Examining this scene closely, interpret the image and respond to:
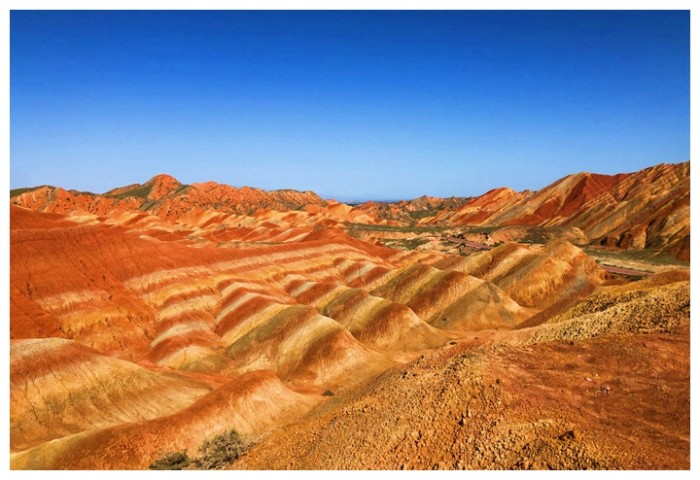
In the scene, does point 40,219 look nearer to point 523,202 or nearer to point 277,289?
point 277,289

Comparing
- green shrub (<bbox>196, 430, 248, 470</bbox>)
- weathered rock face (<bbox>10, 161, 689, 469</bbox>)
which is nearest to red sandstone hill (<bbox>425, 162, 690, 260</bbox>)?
weathered rock face (<bbox>10, 161, 689, 469</bbox>)

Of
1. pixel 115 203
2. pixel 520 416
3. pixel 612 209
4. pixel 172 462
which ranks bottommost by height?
pixel 172 462

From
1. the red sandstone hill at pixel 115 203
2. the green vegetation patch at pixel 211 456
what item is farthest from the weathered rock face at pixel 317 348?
the red sandstone hill at pixel 115 203

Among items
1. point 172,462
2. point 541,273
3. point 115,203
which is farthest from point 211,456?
point 115,203

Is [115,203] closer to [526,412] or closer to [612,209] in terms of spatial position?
[612,209]

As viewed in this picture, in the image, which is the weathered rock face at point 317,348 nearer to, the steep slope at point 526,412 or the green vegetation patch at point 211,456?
the steep slope at point 526,412

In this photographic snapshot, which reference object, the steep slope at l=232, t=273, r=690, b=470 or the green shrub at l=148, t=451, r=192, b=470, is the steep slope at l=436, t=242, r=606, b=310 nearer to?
the steep slope at l=232, t=273, r=690, b=470
